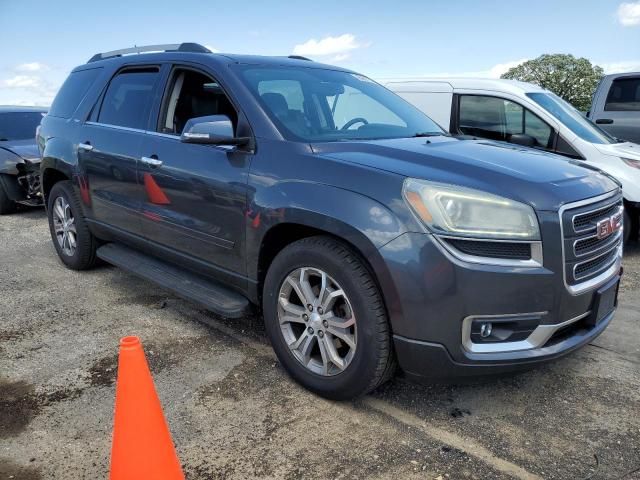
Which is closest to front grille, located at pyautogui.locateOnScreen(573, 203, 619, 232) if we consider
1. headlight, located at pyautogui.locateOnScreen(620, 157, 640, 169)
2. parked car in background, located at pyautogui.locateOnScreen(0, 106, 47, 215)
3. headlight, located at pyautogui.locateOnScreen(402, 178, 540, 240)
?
headlight, located at pyautogui.locateOnScreen(402, 178, 540, 240)

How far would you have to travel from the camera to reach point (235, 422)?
2746mm

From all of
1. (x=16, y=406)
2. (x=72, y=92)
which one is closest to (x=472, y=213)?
(x=16, y=406)

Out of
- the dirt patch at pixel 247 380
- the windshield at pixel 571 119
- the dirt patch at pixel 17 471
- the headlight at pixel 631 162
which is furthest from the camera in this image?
the windshield at pixel 571 119

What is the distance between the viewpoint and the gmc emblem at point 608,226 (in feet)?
9.13

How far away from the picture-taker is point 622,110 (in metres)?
8.41

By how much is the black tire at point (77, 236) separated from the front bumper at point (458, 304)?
3.39 meters

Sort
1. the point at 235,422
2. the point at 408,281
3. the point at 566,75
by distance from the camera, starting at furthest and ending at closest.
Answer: the point at 566,75 → the point at 235,422 → the point at 408,281

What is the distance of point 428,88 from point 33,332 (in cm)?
527

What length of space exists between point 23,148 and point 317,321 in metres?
7.37

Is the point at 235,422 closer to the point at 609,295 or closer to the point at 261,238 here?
the point at 261,238

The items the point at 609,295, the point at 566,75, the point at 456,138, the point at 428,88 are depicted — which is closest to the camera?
the point at 609,295

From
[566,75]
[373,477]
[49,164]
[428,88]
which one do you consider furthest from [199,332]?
[566,75]

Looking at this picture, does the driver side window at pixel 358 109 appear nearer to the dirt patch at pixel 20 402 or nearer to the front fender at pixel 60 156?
the dirt patch at pixel 20 402

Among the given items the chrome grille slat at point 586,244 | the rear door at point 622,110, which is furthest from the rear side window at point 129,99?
the rear door at point 622,110
